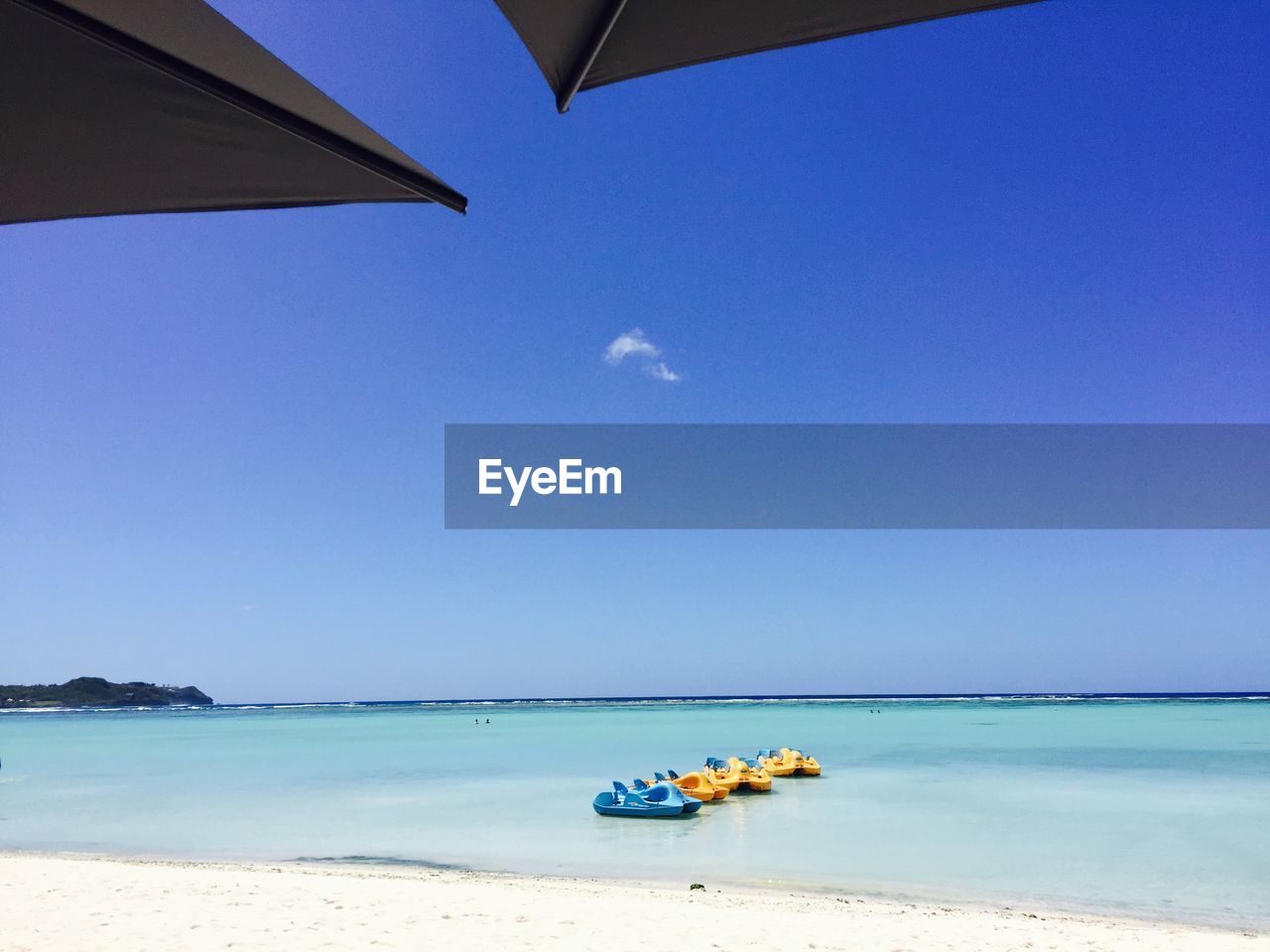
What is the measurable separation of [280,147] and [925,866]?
903 centimetres

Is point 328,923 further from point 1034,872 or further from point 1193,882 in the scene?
point 1193,882

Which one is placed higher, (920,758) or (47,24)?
(47,24)

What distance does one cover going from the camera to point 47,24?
1.68 meters

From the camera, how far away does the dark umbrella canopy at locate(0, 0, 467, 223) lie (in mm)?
1724

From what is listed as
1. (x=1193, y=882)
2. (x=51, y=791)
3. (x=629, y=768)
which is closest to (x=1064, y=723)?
(x=629, y=768)

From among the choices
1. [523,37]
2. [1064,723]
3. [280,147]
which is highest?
[523,37]

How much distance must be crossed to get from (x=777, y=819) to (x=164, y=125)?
36.8 ft

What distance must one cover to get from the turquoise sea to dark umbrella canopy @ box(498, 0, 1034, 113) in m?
7.54

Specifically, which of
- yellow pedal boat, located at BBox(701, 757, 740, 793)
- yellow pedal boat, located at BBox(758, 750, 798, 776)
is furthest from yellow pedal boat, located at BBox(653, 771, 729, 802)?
yellow pedal boat, located at BBox(758, 750, 798, 776)

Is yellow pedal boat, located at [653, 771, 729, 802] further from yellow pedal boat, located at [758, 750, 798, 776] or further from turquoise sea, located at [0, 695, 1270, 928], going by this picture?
yellow pedal boat, located at [758, 750, 798, 776]

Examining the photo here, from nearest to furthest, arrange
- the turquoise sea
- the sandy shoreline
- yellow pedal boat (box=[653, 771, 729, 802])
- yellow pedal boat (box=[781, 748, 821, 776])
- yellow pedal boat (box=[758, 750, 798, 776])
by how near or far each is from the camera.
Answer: the sandy shoreline → the turquoise sea → yellow pedal boat (box=[653, 771, 729, 802]) → yellow pedal boat (box=[758, 750, 798, 776]) → yellow pedal boat (box=[781, 748, 821, 776])

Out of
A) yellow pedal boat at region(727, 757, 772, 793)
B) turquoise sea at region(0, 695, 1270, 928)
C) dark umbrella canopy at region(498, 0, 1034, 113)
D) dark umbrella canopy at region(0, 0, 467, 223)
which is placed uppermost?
dark umbrella canopy at region(498, 0, 1034, 113)

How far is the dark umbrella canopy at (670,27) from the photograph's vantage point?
6.06 ft

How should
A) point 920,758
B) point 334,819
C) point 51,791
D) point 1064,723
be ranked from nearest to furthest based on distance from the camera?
point 334,819 → point 51,791 → point 920,758 → point 1064,723
